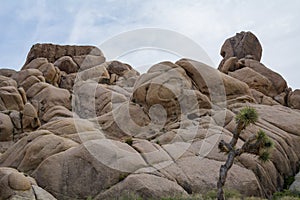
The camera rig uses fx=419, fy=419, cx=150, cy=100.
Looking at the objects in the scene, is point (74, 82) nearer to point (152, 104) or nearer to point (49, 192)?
point (152, 104)

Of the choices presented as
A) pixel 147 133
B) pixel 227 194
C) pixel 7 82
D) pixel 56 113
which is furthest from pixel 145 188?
pixel 7 82

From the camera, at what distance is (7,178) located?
65.9ft

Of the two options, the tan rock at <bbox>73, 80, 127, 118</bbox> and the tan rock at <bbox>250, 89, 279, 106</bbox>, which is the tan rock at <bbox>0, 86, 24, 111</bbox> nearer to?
the tan rock at <bbox>73, 80, 127, 118</bbox>

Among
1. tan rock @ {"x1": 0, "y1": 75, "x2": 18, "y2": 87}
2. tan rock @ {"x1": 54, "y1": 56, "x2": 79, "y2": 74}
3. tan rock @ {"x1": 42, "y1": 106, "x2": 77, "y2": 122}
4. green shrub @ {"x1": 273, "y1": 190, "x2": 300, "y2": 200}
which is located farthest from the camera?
tan rock @ {"x1": 54, "y1": 56, "x2": 79, "y2": 74}

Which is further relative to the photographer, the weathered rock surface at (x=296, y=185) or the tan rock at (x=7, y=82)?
the tan rock at (x=7, y=82)

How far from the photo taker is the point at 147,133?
1185 inches

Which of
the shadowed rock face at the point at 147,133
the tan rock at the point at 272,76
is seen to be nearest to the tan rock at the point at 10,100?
the shadowed rock face at the point at 147,133

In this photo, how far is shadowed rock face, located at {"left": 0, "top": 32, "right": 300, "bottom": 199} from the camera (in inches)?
877

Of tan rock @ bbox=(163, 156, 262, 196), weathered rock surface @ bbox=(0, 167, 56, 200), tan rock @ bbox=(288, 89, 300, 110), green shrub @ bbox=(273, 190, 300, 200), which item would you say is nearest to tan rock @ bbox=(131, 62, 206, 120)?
tan rock @ bbox=(163, 156, 262, 196)

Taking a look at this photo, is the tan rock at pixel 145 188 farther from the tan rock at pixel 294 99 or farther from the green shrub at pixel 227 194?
the tan rock at pixel 294 99

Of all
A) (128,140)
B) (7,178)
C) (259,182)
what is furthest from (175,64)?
(7,178)

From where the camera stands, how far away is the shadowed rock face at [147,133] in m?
22.3

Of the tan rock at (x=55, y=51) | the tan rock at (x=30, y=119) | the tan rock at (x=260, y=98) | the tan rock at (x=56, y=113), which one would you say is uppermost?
the tan rock at (x=260, y=98)

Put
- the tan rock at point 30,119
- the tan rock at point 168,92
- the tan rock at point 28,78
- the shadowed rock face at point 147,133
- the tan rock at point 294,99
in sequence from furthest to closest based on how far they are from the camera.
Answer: the tan rock at point 28,78, the tan rock at point 294,99, the tan rock at point 30,119, the tan rock at point 168,92, the shadowed rock face at point 147,133
